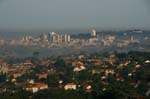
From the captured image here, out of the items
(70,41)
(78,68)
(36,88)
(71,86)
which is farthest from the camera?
(70,41)

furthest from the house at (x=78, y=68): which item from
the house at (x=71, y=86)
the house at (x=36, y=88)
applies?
the house at (x=71, y=86)

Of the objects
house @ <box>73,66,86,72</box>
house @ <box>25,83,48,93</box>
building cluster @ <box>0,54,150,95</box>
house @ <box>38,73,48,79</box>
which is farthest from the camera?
house @ <box>73,66,86,72</box>

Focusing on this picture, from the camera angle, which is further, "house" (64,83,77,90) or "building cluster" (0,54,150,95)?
"building cluster" (0,54,150,95)

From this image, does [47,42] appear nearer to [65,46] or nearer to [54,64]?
[65,46]

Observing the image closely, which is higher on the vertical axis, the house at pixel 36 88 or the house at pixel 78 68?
the house at pixel 36 88

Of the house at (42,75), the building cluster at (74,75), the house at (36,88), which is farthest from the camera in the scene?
the house at (42,75)

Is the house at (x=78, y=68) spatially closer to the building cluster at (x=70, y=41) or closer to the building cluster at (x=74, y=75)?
the building cluster at (x=74, y=75)

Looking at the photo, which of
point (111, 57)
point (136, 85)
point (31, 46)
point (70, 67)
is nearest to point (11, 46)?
point (31, 46)

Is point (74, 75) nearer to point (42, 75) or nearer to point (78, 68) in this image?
point (42, 75)

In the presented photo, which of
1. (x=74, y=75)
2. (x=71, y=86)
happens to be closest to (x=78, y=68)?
(x=74, y=75)

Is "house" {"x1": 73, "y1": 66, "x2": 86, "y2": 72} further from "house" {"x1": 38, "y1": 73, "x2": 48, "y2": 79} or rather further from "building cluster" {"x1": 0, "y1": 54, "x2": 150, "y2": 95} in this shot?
"house" {"x1": 38, "y1": 73, "x2": 48, "y2": 79}

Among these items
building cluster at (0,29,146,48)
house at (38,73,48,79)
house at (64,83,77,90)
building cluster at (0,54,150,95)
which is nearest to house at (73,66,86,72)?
building cluster at (0,54,150,95)
